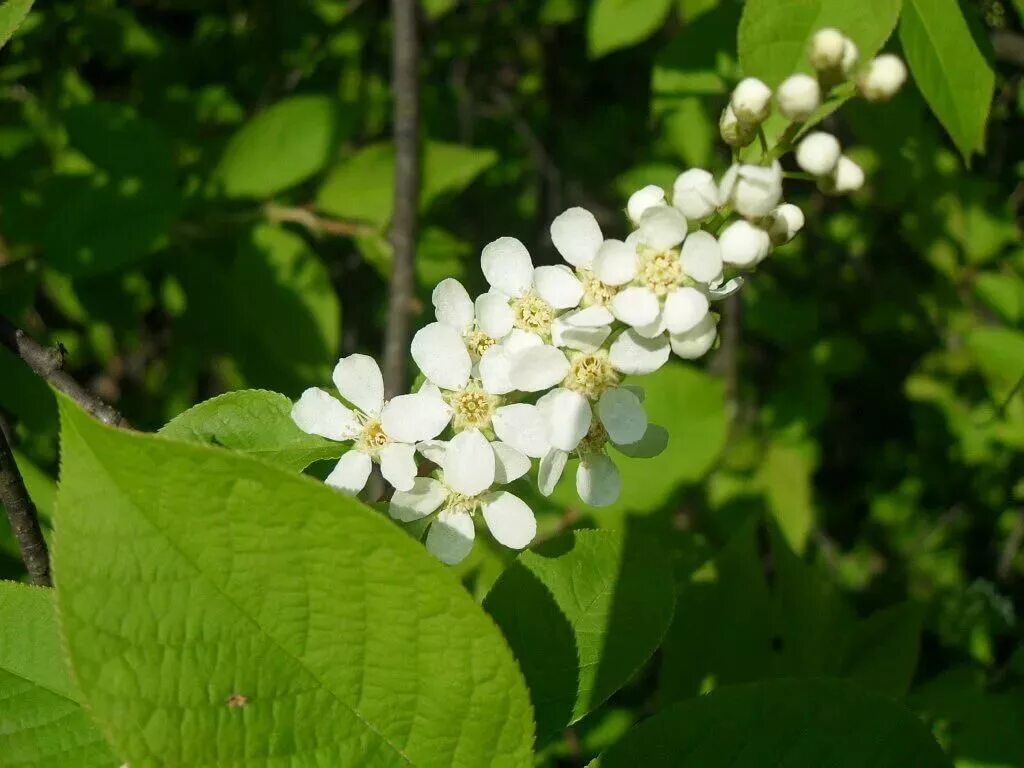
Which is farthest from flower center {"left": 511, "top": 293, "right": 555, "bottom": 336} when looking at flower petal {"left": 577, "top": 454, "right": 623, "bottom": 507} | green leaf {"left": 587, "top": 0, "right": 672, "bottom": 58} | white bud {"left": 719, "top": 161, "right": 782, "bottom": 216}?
green leaf {"left": 587, "top": 0, "right": 672, "bottom": 58}

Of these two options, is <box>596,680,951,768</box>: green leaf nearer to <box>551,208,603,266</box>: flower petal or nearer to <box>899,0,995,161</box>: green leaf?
<box>551,208,603,266</box>: flower petal

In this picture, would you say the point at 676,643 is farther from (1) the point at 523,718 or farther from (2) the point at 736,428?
(2) the point at 736,428

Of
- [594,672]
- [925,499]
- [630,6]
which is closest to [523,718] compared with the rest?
[594,672]

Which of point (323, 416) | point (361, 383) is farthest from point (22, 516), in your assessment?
point (361, 383)

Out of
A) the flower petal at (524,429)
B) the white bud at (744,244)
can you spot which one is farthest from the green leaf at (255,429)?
the white bud at (744,244)

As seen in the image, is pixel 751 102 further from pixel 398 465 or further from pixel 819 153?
pixel 398 465

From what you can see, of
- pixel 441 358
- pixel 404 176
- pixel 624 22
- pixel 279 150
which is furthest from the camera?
pixel 624 22
